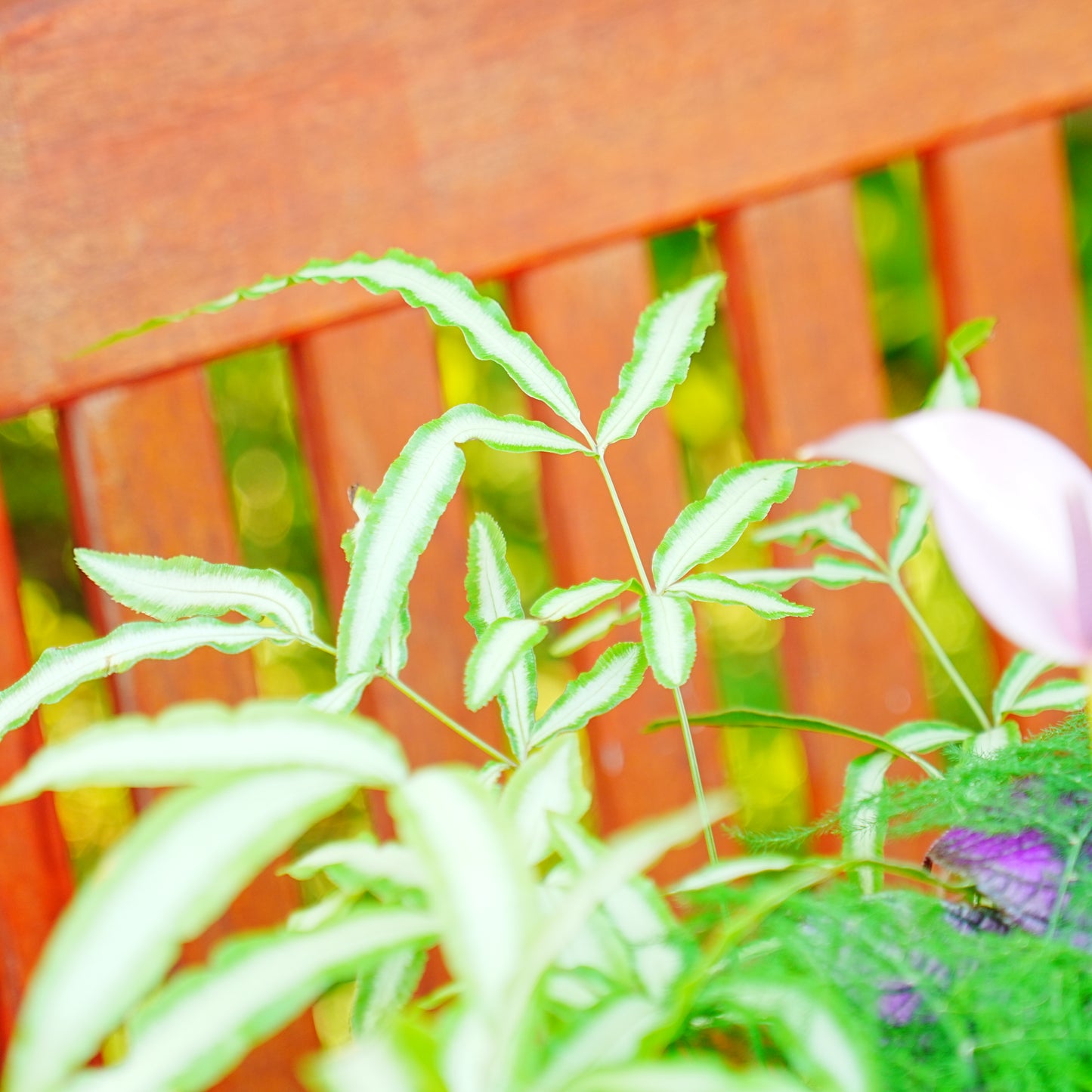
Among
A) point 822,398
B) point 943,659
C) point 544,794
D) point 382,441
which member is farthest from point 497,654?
point 822,398

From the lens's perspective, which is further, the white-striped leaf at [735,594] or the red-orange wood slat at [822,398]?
the red-orange wood slat at [822,398]

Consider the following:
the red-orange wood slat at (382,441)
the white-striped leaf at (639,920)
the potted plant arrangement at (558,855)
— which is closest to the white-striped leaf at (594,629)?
the potted plant arrangement at (558,855)

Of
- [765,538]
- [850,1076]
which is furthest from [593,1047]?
[765,538]

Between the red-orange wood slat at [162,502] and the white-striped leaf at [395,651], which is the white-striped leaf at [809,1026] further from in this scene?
the red-orange wood slat at [162,502]

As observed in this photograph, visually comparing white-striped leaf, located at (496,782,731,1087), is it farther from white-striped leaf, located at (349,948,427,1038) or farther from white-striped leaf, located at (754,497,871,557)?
white-striped leaf, located at (754,497,871,557)

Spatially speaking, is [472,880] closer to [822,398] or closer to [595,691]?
[595,691]
